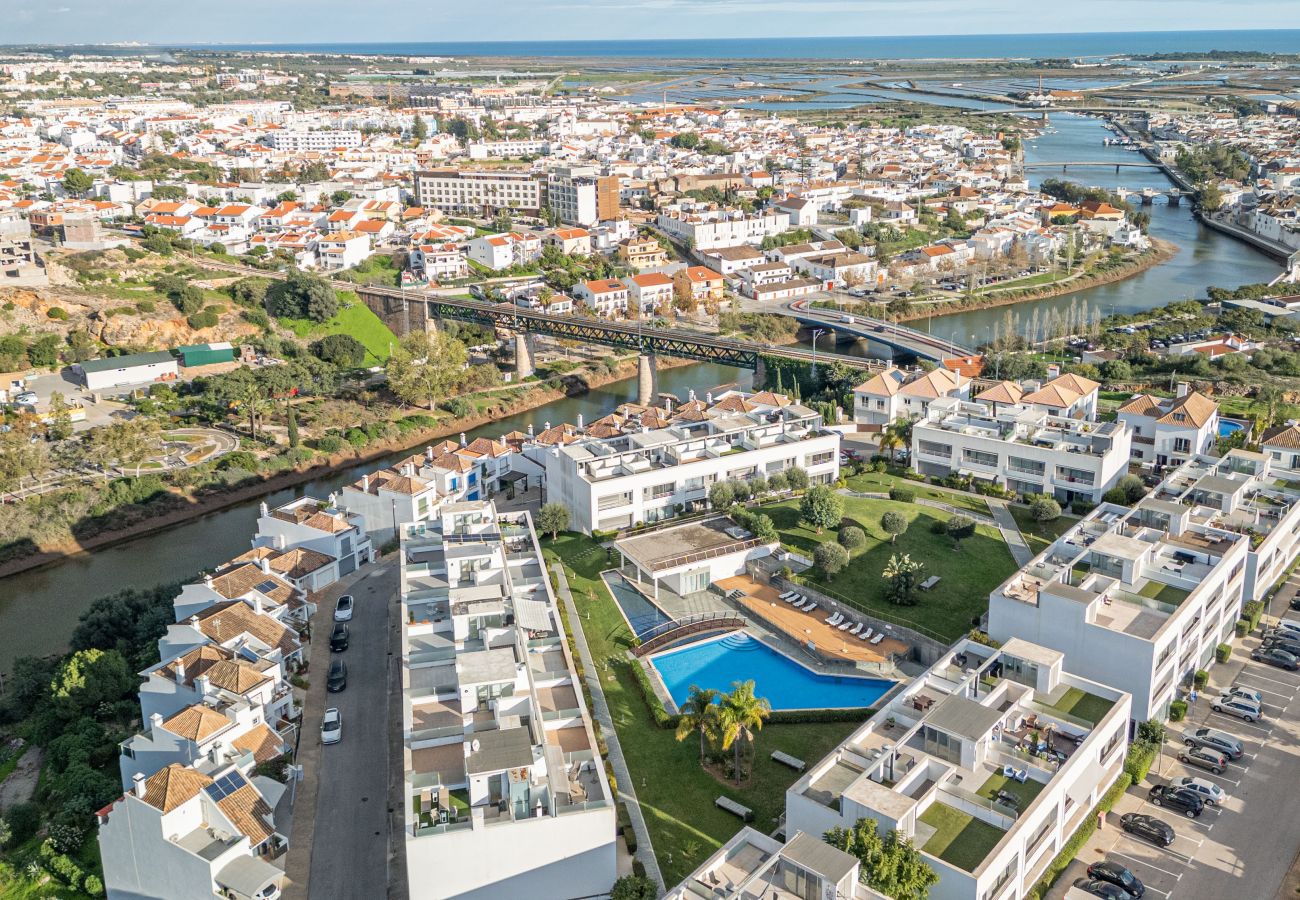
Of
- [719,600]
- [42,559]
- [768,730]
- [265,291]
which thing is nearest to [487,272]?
[265,291]

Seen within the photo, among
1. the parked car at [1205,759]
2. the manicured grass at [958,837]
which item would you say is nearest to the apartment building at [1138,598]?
the parked car at [1205,759]

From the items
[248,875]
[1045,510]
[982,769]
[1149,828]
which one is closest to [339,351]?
[1045,510]

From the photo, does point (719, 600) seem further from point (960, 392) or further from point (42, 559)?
point (42, 559)

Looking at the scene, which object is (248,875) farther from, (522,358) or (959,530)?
(522,358)

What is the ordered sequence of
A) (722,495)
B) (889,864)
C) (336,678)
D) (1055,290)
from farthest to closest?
(1055,290) < (722,495) < (336,678) < (889,864)

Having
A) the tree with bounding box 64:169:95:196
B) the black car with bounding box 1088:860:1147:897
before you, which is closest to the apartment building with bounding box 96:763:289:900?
the black car with bounding box 1088:860:1147:897

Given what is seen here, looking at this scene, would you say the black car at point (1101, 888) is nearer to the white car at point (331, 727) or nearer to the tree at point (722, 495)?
the white car at point (331, 727)
